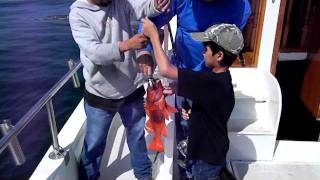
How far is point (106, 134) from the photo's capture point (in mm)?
2369

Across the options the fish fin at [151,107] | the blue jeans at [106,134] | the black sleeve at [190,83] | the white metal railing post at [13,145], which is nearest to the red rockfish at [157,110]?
the fish fin at [151,107]

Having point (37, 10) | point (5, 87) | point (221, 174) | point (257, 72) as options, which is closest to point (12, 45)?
point (5, 87)

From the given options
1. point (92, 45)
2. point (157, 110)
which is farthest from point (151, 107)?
point (92, 45)

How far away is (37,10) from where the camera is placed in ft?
51.1

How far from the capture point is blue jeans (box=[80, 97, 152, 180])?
2264 mm

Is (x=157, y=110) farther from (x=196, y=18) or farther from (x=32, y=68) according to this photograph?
(x=32, y=68)

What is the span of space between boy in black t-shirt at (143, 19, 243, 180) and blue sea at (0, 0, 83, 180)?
4212mm

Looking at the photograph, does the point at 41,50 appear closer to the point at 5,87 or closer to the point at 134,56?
the point at 5,87

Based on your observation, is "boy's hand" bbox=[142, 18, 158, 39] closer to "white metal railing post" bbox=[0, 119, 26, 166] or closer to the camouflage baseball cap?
the camouflage baseball cap

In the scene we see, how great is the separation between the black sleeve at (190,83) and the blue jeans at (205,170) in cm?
54

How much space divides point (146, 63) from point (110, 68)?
229 mm

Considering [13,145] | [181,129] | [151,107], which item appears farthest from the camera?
[181,129]

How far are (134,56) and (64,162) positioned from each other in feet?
2.98

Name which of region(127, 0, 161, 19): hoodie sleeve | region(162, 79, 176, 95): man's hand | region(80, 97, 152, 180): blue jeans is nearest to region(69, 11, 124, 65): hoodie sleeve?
region(127, 0, 161, 19): hoodie sleeve
